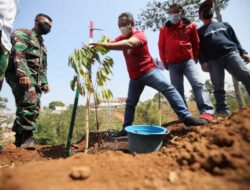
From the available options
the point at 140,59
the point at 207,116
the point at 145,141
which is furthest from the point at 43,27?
the point at 207,116

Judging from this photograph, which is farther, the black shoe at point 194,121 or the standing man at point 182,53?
the standing man at point 182,53

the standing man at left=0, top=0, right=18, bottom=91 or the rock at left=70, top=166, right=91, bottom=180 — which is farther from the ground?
the standing man at left=0, top=0, right=18, bottom=91

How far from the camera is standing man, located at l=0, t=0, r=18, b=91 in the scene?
211 cm

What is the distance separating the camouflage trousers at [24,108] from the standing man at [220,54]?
2.41 meters

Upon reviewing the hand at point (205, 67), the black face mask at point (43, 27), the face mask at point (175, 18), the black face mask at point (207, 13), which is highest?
the black face mask at point (207, 13)

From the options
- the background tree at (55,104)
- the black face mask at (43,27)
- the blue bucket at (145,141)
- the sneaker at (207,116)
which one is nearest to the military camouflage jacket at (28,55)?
the black face mask at (43,27)

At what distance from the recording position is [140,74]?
2.66 meters

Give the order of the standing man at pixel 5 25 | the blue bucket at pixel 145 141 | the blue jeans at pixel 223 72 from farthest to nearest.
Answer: the blue jeans at pixel 223 72 → the standing man at pixel 5 25 → the blue bucket at pixel 145 141

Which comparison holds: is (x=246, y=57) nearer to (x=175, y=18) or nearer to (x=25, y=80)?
(x=175, y=18)

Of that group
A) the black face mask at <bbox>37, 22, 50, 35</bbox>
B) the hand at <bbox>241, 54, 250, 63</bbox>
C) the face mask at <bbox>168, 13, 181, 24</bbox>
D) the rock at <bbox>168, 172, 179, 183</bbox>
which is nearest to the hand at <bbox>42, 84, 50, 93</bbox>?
the black face mask at <bbox>37, 22, 50, 35</bbox>

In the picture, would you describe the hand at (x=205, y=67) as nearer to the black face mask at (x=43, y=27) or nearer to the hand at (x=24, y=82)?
the black face mask at (x=43, y=27)

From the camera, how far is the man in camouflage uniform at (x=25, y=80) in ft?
8.39

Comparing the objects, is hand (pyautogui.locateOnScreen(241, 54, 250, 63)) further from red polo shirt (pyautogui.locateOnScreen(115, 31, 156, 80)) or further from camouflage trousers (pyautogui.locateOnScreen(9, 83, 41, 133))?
camouflage trousers (pyautogui.locateOnScreen(9, 83, 41, 133))

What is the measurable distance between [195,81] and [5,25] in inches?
88.7
